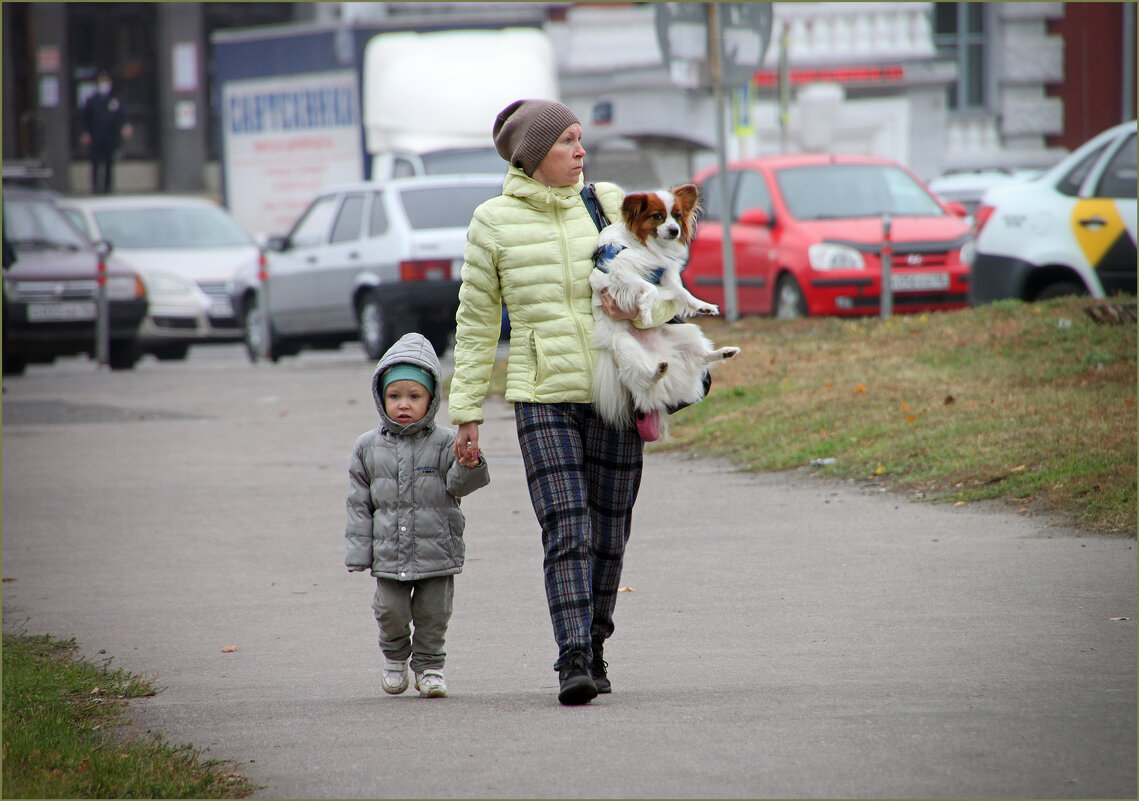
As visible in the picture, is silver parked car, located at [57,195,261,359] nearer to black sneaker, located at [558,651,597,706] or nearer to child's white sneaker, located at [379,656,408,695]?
child's white sneaker, located at [379,656,408,695]

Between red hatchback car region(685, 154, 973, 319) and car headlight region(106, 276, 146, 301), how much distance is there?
6.26 m

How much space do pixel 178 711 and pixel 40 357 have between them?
15.9 m

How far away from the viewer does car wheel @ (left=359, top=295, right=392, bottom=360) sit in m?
17.6

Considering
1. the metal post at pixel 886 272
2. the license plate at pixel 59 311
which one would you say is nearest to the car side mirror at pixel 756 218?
the metal post at pixel 886 272

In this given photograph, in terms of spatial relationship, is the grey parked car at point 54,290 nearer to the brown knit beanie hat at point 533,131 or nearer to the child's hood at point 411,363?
the child's hood at point 411,363

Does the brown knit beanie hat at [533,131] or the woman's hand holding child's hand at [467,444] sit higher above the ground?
the brown knit beanie hat at [533,131]

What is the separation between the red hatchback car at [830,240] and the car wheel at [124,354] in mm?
6617

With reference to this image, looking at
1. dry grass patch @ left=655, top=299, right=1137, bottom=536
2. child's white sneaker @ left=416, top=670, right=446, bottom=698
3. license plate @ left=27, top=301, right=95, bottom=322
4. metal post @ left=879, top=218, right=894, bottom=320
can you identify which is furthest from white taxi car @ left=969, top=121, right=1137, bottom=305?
license plate @ left=27, top=301, right=95, bottom=322

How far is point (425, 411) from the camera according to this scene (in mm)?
5406

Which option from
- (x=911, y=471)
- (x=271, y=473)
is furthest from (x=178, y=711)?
(x=271, y=473)

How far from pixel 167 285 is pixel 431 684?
1681 cm

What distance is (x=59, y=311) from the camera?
19.2 metres

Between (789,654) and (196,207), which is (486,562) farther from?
(196,207)

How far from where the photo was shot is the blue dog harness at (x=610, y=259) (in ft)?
16.8
